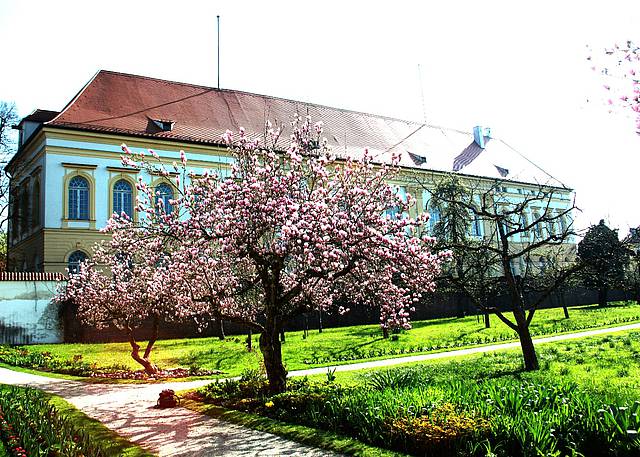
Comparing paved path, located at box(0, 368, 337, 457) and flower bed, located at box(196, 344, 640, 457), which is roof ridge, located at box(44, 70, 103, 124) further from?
flower bed, located at box(196, 344, 640, 457)

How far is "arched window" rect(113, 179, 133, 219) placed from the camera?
31.5m

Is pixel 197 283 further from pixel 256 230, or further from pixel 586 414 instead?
pixel 586 414

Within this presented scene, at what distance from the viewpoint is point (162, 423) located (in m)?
8.91

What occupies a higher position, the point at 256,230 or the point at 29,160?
the point at 29,160

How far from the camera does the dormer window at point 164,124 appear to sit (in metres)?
32.8

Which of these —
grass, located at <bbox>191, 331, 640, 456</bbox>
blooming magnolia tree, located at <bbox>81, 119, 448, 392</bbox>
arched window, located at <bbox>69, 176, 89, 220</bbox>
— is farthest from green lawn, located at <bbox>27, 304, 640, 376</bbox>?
arched window, located at <bbox>69, 176, 89, 220</bbox>

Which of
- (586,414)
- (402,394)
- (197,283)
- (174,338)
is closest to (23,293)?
(174,338)

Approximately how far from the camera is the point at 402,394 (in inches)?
309

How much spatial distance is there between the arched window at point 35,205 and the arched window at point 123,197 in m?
4.45

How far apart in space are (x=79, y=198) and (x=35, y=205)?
11.8 feet

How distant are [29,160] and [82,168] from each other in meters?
5.35

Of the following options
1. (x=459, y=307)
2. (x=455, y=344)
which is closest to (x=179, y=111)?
(x=459, y=307)

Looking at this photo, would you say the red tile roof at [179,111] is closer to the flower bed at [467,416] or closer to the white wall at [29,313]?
the white wall at [29,313]

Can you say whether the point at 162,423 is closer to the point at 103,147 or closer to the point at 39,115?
the point at 103,147
